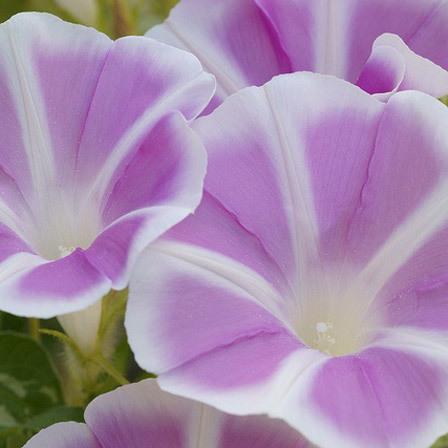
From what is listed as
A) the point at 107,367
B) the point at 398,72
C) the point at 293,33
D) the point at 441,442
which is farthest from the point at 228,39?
the point at 441,442

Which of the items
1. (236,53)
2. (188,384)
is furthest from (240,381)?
(236,53)

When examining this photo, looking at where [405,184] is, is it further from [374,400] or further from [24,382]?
[24,382]

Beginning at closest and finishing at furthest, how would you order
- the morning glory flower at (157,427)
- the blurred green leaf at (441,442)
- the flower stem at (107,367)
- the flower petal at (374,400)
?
the flower petal at (374,400), the morning glory flower at (157,427), the flower stem at (107,367), the blurred green leaf at (441,442)

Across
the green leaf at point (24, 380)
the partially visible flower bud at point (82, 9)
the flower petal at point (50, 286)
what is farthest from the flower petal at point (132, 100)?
the partially visible flower bud at point (82, 9)

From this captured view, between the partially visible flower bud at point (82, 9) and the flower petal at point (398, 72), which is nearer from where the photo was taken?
the flower petal at point (398, 72)

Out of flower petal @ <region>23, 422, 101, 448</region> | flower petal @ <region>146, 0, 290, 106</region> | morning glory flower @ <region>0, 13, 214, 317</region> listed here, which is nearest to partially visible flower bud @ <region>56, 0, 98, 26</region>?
flower petal @ <region>146, 0, 290, 106</region>

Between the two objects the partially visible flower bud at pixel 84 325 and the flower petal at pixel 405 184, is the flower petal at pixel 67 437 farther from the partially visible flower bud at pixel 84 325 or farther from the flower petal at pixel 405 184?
the flower petal at pixel 405 184

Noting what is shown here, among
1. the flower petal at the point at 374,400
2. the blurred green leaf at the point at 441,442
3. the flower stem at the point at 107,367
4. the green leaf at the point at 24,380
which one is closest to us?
the flower petal at the point at 374,400
